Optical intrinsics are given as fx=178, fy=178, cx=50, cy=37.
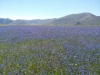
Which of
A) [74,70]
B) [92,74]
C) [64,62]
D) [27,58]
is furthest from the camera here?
[27,58]

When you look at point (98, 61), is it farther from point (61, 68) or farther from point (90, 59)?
point (61, 68)

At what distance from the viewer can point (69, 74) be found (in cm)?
526

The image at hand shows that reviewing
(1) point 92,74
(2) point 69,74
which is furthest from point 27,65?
(1) point 92,74

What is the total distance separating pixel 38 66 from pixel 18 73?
812mm

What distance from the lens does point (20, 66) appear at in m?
5.68

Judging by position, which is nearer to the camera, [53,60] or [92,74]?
[92,74]

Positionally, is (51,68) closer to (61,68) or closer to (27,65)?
(61,68)

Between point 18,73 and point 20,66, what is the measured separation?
1.79 feet

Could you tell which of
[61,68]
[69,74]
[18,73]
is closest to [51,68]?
[61,68]

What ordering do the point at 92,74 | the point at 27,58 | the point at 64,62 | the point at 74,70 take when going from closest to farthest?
the point at 92,74 → the point at 74,70 → the point at 64,62 → the point at 27,58

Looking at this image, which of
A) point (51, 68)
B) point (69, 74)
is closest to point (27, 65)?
point (51, 68)

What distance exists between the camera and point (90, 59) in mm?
6422

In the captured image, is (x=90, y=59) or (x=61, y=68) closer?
(x=61, y=68)

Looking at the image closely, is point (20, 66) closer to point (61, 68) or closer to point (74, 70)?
point (61, 68)
